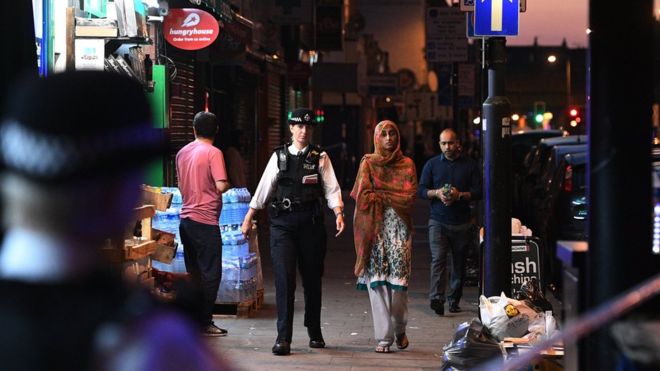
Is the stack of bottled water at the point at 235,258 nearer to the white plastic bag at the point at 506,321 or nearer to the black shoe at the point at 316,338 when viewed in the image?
the black shoe at the point at 316,338

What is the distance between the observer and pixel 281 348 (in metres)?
8.84

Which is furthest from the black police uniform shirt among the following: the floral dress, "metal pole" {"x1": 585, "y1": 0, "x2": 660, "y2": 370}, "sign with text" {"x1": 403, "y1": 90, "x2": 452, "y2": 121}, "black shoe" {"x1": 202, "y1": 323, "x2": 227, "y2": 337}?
"sign with text" {"x1": 403, "y1": 90, "x2": 452, "y2": 121}

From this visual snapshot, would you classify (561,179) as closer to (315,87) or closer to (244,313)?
(244,313)

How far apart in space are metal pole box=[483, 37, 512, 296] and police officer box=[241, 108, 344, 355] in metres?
1.48

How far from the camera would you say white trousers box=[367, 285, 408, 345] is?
895 cm

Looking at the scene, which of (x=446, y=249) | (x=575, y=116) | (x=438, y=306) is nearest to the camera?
(x=438, y=306)

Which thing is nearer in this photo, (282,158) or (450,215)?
(282,158)

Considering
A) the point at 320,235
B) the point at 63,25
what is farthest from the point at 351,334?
the point at 63,25

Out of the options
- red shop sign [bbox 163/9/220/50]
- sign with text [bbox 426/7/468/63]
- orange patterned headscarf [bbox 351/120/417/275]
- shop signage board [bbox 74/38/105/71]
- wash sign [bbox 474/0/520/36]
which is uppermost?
sign with text [bbox 426/7/468/63]

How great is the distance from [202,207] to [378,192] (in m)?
1.58

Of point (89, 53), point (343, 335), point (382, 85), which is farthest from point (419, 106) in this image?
point (343, 335)

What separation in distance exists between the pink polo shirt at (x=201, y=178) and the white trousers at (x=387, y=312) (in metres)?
1.65

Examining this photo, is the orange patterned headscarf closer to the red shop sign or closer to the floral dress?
the floral dress

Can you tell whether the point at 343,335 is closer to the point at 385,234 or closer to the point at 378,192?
the point at 385,234
